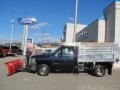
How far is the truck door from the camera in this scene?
726 inches

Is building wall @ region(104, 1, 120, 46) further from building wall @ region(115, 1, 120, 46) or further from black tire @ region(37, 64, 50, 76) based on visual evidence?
black tire @ region(37, 64, 50, 76)

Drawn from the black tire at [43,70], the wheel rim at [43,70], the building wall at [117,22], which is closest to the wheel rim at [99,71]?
the black tire at [43,70]

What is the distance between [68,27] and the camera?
4289 inches

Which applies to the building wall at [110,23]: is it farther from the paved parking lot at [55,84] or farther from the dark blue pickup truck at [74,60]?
the paved parking lot at [55,84]

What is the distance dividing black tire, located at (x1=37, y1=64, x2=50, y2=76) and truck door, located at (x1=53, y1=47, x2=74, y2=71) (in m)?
0.62

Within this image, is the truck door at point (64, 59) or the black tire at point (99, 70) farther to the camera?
the truck door at point (64, 59)

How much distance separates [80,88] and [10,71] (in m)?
6.63

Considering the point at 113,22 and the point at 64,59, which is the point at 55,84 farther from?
the point at 113,22

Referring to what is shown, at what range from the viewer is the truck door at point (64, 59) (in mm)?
18438

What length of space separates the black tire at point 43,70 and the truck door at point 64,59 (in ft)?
2.05

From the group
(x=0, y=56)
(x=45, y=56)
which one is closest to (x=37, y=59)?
(x=45, y=56)

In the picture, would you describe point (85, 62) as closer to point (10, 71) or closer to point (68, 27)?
point (10, 71)

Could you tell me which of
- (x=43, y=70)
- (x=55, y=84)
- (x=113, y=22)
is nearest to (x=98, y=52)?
(x=43, y=70)

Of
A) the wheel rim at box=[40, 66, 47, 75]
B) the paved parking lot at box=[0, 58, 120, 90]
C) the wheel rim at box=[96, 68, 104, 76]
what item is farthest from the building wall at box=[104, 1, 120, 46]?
the paved parking lot at box=[0, 58, 120, 90]
